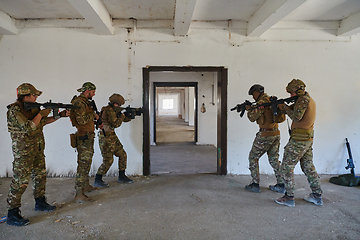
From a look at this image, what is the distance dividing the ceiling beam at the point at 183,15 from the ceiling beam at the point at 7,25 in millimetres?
2813

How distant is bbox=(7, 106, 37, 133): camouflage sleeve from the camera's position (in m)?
2.32

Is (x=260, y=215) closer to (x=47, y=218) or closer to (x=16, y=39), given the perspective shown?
(x=47, y=218)

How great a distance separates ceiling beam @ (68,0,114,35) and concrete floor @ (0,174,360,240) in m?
2.58

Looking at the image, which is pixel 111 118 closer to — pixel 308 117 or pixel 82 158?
pixel 82 158

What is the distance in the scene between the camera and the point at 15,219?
2.36 metres

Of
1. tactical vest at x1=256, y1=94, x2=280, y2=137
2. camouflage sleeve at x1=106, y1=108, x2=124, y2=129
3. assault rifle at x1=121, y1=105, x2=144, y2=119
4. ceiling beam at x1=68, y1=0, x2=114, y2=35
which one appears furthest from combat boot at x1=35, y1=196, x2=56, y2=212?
tactical vest at x1=256, y1=94, x2=280, y2=137

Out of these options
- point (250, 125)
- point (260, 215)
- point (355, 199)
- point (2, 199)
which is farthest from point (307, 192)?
point (2, 199)

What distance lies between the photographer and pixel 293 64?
4156 mm

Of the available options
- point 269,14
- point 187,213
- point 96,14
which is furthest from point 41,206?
point 269,14

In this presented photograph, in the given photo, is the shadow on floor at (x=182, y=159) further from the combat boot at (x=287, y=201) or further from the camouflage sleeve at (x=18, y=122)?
the camouflage sleeve at (x=18, y=122)

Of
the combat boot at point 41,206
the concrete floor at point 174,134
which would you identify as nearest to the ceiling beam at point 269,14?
the combat boot at point 41,206

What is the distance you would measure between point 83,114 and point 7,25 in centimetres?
242

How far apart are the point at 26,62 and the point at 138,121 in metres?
2.23

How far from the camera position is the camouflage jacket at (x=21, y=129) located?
2.33 meters
